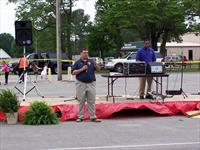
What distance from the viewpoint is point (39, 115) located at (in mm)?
13672

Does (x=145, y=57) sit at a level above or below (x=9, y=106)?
above

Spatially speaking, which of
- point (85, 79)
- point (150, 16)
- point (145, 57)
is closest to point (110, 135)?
point (85, 79)

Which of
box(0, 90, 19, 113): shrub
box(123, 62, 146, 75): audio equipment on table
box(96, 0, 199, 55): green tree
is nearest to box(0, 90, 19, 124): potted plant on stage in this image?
box(0, 90, 19, 113): shrub

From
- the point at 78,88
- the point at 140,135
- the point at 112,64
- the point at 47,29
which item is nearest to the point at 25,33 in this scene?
the point at 78,88

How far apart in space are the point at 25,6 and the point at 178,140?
49.7m

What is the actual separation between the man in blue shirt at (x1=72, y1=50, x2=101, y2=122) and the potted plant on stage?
1.63 metres

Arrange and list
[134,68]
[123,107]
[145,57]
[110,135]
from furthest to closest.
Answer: [145,57] < [134,68] < [123,107] < [110,135]

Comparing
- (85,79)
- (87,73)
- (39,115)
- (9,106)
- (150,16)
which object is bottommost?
(39,115)

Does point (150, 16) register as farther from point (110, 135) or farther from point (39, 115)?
point (110, 135)

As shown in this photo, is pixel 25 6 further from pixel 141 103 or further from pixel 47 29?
pixel 141 103

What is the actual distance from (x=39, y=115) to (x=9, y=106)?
797mm

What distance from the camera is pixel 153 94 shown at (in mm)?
17219

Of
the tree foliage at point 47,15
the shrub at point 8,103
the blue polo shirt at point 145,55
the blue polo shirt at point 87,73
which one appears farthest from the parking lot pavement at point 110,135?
the tree foliage at point 47,15

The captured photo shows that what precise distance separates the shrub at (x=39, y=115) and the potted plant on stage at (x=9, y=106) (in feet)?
0.99
